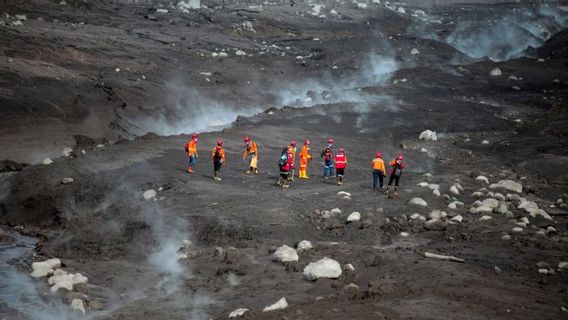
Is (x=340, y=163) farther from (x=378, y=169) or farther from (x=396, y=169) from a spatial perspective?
(x=396, y=169)

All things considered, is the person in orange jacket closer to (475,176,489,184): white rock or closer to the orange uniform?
the orange uniform

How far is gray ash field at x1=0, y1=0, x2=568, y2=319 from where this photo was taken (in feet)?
40.5

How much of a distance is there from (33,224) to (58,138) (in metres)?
9.71

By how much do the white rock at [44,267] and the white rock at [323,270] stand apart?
5800 mm

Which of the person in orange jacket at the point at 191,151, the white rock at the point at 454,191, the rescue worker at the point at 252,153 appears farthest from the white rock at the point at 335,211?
the person in orange jacket at the point at 191,151

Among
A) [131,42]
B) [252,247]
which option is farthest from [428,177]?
[131,42]

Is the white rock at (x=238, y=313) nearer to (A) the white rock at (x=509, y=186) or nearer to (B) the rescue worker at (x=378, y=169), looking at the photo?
(B) the rescue worker at (x=378, y=169)

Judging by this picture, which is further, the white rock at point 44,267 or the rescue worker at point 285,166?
the rescue worker at point 285,166

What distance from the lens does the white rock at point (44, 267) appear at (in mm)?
14266

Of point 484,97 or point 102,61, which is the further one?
point 484,97

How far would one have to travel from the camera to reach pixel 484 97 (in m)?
41.5

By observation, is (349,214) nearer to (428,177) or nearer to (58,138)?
(428,177)

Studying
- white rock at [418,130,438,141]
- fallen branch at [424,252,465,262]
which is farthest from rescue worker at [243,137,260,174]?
white rock at [418,130,438,141]

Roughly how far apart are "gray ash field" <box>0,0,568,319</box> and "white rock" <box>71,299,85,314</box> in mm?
62
